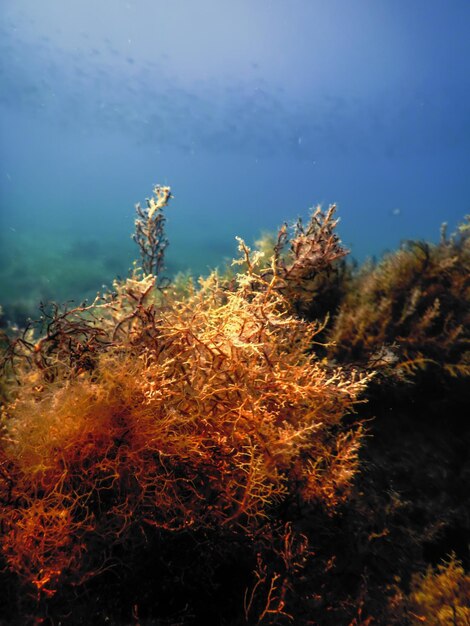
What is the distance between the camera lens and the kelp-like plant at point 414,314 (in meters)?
3.92

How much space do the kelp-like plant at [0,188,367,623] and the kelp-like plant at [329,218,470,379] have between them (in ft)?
5.84

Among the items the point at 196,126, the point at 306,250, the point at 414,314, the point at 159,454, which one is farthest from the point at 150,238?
the point at 196,126

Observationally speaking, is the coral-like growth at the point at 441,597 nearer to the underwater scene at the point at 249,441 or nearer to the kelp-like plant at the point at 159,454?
the underwater scene at the point at 249,441

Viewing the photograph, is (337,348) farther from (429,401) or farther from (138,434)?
(138,434)

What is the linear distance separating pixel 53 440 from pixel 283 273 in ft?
7.60

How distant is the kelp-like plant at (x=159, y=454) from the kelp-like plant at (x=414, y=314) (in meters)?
1.78

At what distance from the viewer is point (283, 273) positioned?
3.35m

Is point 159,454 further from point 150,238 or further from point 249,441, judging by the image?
point 150,238

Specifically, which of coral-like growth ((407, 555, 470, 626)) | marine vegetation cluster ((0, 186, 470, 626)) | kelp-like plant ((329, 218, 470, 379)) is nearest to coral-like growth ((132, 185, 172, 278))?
marine vegetation cluster ((0, 186, 470, 626))

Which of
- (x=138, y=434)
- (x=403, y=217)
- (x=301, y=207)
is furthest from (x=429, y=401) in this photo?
(x=403, y=217)

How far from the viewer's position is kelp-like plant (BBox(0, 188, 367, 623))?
193 cm

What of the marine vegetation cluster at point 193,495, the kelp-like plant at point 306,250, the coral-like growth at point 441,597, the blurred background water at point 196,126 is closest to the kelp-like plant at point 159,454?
the marine vegetation cluster at point 193,495

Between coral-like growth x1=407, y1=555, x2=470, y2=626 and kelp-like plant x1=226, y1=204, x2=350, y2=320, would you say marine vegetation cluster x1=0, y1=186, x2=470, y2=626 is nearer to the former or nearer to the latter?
coral-like growth x1=407, y1=555, x2=470, y2=626

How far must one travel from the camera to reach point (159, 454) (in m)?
1.89
